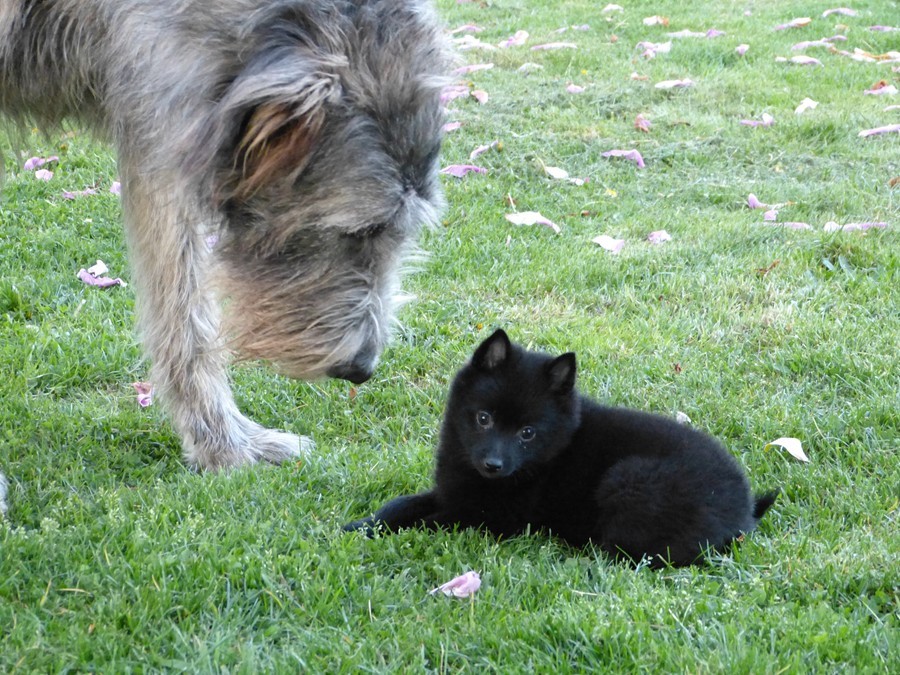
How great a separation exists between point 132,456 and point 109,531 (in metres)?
1.06

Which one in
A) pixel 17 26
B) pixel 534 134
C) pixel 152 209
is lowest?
pixel 534 134

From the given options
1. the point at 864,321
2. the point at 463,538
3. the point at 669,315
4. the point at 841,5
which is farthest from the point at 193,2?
the point at 841,5

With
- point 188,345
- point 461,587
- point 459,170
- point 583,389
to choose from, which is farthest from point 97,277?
point 461,587

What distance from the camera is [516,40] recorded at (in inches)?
448

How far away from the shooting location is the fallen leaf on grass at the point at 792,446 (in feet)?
14.1

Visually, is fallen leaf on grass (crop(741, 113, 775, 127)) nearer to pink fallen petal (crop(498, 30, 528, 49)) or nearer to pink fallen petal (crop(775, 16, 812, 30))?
pink fallen petal (crop(498, 30, 528, 49))

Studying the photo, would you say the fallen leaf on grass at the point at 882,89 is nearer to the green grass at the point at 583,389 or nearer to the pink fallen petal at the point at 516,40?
the green grass at the point at 583,389

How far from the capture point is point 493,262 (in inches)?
255

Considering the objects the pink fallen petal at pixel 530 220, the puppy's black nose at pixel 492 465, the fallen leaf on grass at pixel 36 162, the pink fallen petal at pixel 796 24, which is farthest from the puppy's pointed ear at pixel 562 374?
the pink fallen petal at pixel 796 24

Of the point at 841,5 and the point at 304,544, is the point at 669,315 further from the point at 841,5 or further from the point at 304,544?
the point at 841,5

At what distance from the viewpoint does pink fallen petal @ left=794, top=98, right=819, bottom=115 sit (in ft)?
29.9

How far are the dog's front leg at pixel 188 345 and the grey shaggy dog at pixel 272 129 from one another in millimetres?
164

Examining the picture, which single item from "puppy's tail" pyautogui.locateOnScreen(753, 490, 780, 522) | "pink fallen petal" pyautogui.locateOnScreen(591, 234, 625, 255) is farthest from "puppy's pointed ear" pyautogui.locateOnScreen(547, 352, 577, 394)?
"pink fallen petal" pyautogui.locateOnScreen(591, 234, 625, 255)

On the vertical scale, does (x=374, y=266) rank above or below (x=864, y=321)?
above
